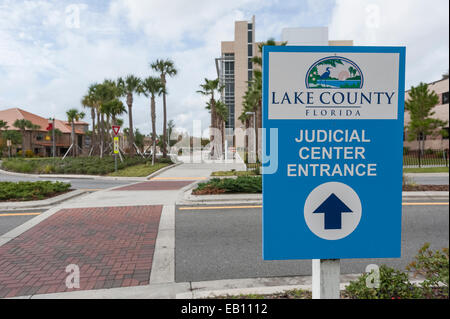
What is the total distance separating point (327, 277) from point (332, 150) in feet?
2.89

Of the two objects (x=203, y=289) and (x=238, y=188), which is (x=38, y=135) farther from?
(x=203, y=289)

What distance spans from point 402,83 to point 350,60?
34 cm

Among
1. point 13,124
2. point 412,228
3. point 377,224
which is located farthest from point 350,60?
point 13,124

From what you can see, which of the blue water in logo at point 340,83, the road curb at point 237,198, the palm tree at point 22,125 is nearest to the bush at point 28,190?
the road curb at point 237,198

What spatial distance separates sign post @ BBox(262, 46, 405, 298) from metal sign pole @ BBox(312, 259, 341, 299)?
0.15 meters

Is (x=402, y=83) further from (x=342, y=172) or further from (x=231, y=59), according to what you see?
(x=231, y=59)

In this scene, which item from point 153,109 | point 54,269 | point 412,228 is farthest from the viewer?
point 153,109

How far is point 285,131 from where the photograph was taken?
164 cm

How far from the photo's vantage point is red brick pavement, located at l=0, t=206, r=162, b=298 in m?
3.56

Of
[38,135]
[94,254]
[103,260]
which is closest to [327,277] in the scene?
[103,260]

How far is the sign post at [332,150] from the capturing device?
1619mm

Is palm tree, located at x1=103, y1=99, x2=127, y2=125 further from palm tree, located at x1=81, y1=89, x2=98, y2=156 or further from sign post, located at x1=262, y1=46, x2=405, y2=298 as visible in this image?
sign post, located at x1=262, y1=46, x2=405, y2=298

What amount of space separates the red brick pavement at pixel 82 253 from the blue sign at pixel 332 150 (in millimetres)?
2636

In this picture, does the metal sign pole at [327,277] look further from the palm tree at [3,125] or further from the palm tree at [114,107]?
the palm tree at [3,125]
